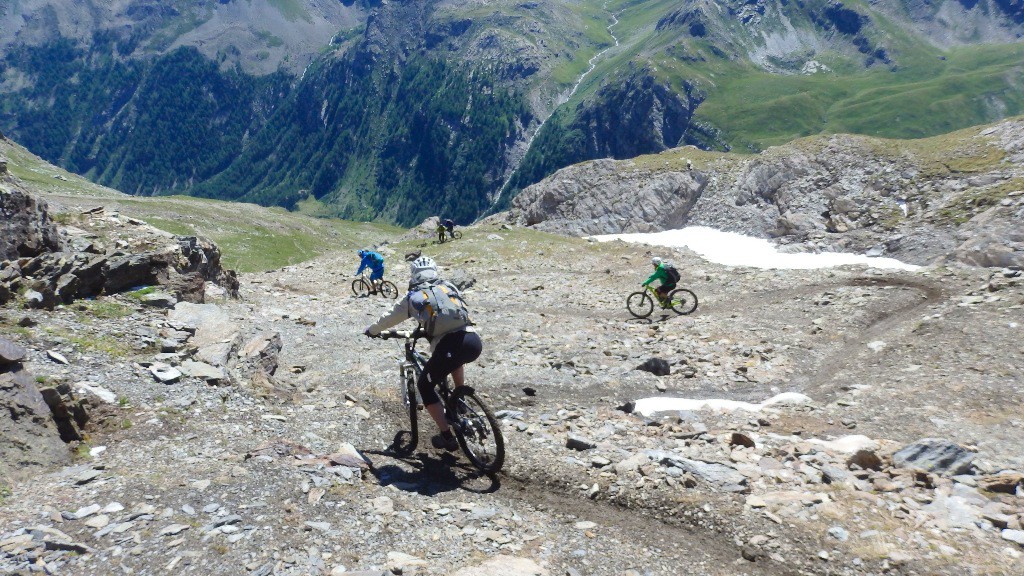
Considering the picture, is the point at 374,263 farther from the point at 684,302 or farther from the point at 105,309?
the point at 684,302

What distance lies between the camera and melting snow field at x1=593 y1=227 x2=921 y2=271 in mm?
38562

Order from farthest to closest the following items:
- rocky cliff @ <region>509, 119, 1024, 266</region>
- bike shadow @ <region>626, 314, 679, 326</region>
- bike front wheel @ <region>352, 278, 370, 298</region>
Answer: rocky cliff @ <region>509, 119, 1024, 266</region>, bike front wheel @ <region>352, 278, 370, 298</region>, bike shadow @ <region>626, 314, 679, 326</region>

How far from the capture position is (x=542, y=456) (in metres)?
10.9

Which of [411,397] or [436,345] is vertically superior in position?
[436,345]

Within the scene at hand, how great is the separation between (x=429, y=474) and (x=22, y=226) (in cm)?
1554

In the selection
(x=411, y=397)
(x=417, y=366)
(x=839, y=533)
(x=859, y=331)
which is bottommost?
(x=411, y=397)

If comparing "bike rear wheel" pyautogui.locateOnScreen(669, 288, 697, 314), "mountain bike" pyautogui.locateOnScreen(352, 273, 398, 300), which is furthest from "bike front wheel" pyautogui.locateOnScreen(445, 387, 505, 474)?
"mountain bike" pyautogui.locateOnScreen(352, 273, 398, 300)

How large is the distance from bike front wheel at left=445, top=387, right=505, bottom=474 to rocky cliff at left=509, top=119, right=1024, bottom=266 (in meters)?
36.1

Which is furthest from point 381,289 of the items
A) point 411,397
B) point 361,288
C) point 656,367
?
point 411,397

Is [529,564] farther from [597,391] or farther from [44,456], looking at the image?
[597,391]

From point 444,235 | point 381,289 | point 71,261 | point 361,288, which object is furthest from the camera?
point 444,235

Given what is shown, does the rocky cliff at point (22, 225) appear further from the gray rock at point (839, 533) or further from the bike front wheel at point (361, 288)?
the gray rock at point (839, 533)

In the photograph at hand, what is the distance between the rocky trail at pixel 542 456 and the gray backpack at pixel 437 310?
2.78 meters

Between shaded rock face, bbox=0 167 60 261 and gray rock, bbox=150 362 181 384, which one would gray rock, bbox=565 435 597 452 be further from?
shaded rock face, bbox=0 167 60 261
